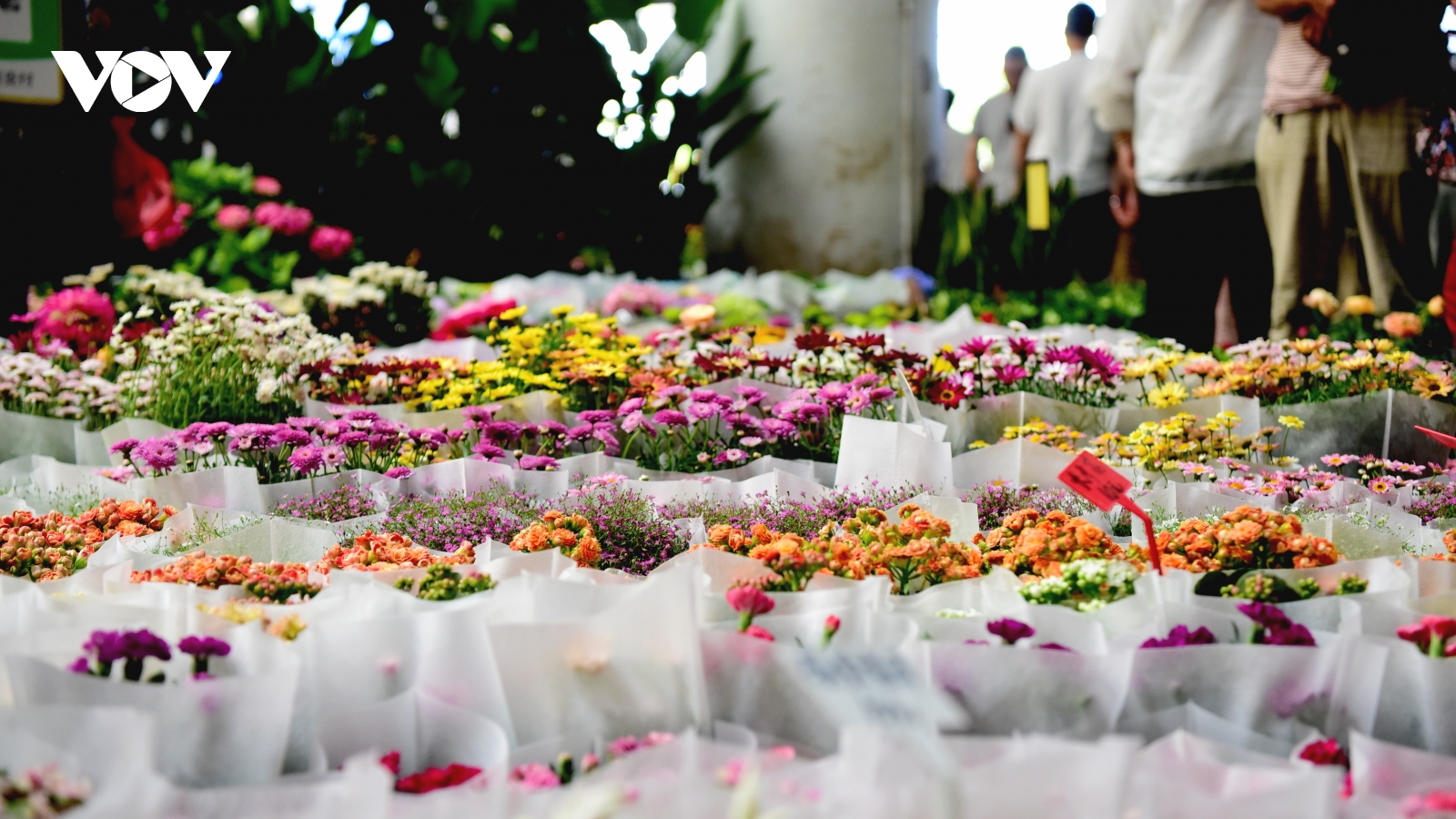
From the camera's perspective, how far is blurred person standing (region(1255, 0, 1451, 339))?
12.5 feet

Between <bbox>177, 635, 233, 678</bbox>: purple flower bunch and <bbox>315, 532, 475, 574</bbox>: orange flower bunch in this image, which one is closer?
<bbox>177, 635, 233, 678</bbox>: purple flower bunch

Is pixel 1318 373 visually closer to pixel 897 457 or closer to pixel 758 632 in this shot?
pixel 897 457

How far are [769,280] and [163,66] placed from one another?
314 cm

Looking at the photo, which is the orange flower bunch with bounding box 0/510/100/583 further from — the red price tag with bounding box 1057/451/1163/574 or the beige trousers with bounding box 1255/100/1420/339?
the beige trousers with bounding box 1255/100/1420/339

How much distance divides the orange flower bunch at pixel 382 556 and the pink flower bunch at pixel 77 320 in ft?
7.73

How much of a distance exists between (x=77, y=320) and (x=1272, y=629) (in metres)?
3.73

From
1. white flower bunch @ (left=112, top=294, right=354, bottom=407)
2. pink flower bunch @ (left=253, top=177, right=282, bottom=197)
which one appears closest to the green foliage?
pink flower bunch @ (left=253, top=177, right=282, bottom=197)

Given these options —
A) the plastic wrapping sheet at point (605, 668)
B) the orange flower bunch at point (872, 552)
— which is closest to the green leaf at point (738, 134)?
the orange flower bunch at point (872, 552)

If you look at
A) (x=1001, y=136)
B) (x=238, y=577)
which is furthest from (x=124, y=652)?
(x=1001, y=136)

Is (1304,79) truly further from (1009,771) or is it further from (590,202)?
(590,202)

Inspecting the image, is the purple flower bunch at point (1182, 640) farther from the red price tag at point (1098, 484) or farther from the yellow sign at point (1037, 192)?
the yellow sign at point (1037, 192)

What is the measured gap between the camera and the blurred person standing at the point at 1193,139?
439cm

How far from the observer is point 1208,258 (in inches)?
188

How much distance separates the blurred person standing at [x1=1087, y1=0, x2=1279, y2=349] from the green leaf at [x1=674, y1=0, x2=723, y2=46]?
A: 2.70 metres
